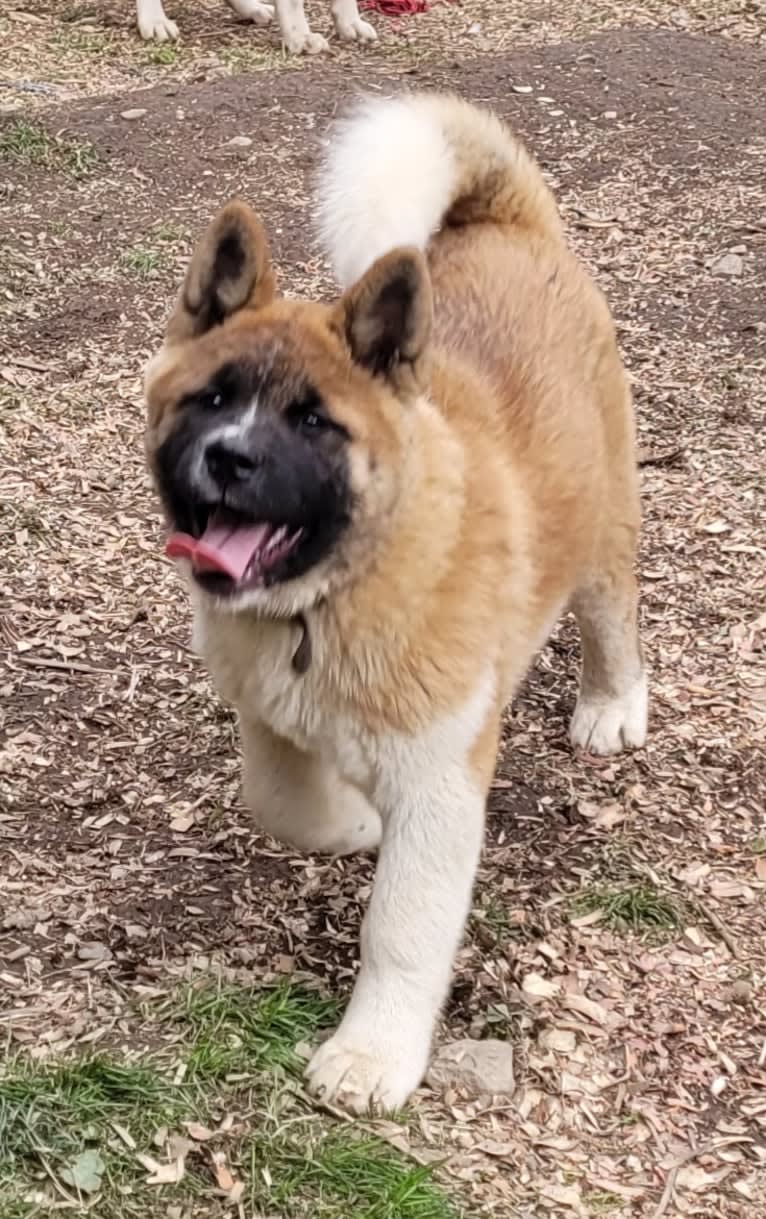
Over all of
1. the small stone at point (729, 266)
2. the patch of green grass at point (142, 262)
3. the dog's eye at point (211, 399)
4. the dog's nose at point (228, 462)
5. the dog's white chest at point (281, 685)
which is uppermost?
the dog's eye at point (211, 399)

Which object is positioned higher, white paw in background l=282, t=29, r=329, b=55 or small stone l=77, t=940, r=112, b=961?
white paw in background l=282, t=29, r=329, b=55

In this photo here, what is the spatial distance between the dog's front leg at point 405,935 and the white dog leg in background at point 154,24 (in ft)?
26.6

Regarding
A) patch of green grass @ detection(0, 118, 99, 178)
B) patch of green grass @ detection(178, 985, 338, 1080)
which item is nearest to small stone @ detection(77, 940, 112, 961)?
patch of green grass @ detection(178, 985, 338, 1080)

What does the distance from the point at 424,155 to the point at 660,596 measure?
185 cm

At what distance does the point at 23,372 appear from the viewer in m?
6.23

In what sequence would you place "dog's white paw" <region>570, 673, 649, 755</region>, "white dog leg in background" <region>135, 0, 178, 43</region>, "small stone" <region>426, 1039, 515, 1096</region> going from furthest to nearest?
"white dog leg in background" <region>135, 0, 178, 43</region>
"dog's white paw" <region>570, 673, 649, 755</region>
"small stone" <region>426, 1039, 515, 1096</region>

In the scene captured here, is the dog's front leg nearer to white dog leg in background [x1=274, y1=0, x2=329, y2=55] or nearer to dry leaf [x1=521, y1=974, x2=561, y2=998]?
dry leaf [x1=521, y1=974, x2=561, y2=998]

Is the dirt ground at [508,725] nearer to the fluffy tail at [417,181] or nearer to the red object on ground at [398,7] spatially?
the fluffy tail at [417,181]

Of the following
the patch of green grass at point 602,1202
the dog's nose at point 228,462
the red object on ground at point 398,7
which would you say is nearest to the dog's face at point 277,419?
the dog's nose at point 228,462

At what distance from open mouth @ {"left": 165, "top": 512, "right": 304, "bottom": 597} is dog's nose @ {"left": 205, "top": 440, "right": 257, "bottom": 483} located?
101 millimetres

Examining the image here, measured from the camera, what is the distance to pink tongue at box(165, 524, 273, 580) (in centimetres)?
282

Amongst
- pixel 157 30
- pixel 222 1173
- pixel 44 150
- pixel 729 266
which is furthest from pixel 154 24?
pixel 222 1173

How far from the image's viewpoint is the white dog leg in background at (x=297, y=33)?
9883mm

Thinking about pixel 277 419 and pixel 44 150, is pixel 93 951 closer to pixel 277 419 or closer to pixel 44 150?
pixel 277 419
